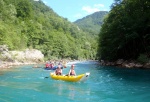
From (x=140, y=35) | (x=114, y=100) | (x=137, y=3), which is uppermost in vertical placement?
(x=137, y=3)

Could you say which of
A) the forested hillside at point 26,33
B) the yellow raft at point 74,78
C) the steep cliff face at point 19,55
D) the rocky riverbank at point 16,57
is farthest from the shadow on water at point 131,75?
the forested hillside at point 26,33

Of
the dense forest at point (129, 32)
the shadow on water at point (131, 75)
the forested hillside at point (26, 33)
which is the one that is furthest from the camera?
the forested hillside at point (26, 33)

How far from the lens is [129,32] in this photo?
46.0 metres

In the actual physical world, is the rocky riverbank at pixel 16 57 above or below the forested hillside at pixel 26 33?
below

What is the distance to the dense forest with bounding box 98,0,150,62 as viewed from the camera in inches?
1741

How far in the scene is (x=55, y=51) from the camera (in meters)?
94.1

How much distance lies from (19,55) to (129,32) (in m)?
26.8

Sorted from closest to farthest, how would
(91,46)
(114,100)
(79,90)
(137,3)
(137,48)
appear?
(114,100) < (79,90) < (137,3) < (137,48) < (91,46)

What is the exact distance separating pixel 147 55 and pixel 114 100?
93.1 ft

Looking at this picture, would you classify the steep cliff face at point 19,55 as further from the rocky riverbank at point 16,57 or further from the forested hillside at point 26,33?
the forested hillside at point 26,33

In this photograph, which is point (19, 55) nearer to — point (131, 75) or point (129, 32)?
point (129, 32)

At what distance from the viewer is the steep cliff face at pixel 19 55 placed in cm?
5019

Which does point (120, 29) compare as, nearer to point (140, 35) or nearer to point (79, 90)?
point (140, 35)

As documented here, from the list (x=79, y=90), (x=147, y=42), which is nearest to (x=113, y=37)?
(x=147, y=42)
